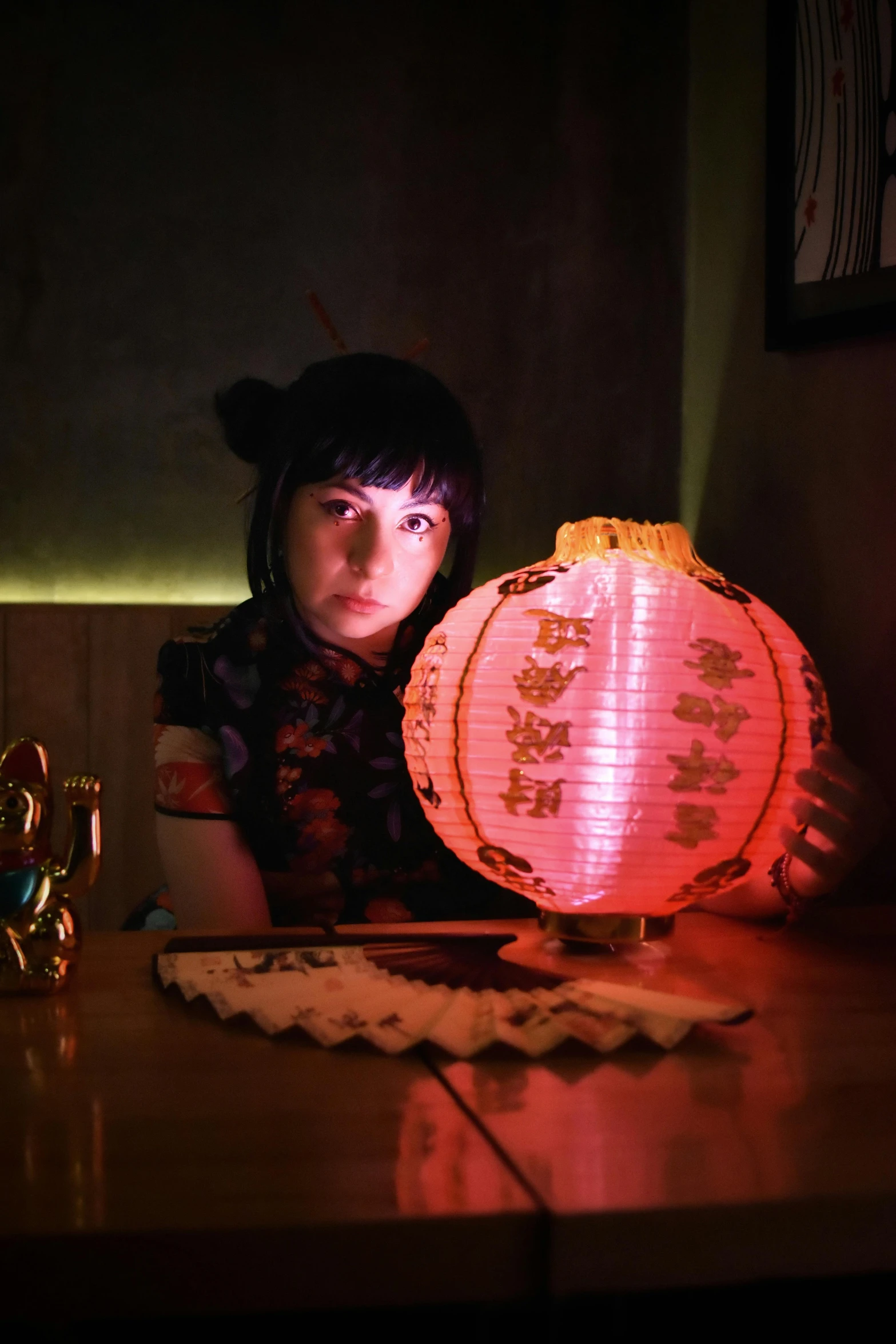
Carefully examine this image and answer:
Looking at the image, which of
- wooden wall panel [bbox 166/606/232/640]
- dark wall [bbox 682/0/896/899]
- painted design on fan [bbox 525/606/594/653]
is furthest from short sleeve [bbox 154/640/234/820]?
dark wall [bbox 682/0/896/899]

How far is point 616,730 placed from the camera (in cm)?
84

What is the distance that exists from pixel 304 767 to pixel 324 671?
0.13 m

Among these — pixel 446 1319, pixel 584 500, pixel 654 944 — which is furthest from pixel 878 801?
pixel 584 500

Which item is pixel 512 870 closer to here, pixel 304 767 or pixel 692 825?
pixel 692 825

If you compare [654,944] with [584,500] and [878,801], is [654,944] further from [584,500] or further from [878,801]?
[584,500]

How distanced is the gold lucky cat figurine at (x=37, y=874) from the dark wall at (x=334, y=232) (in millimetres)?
1174

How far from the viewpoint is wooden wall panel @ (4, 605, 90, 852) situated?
1.86 metres

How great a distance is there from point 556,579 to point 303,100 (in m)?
1.35

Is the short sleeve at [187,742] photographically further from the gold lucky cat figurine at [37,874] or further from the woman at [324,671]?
the gold lucky cat figurine at [37,874]

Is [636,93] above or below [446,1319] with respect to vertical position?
above

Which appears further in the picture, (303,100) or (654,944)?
(303,100)

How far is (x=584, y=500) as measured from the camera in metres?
1.90

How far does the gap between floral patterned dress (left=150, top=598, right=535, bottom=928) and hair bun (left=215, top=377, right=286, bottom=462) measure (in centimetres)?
23

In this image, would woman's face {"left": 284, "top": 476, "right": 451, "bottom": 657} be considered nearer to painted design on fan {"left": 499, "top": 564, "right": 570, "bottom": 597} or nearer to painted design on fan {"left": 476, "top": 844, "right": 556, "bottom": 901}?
painted design on fan {"left": 499, "top": 564, "right": 570, "bottom": 597}
